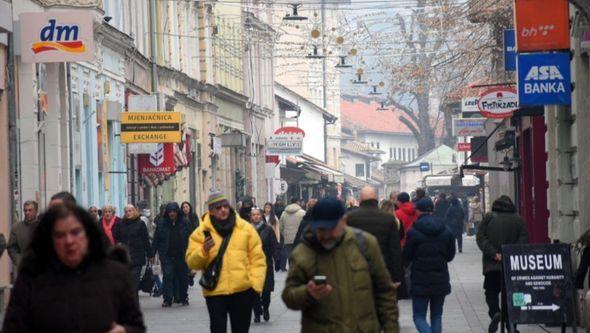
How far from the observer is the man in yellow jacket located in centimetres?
1460

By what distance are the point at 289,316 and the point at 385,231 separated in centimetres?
750

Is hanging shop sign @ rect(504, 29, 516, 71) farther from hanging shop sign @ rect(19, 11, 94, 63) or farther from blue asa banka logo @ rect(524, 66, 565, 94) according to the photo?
hanging shop sign @ rect(19, 11, 94, 63)

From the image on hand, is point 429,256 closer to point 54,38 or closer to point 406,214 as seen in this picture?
point 406,214

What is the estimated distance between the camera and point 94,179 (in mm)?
36344

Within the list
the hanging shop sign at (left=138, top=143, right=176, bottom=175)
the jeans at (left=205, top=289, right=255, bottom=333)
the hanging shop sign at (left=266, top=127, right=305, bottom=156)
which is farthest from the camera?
the hanging shop sign at (left=266, top=127, right=305, bottom=156)

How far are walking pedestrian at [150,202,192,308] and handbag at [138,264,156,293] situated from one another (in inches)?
23.7

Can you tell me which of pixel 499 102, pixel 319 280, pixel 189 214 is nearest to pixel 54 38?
pixel 189 214

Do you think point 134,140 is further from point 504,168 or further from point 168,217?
point 168,217

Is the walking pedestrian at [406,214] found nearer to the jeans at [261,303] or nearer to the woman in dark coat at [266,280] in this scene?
the woman in dark coat at [266,280]

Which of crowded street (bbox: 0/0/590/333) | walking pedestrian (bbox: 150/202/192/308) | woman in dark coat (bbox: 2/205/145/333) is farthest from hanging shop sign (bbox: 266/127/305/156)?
woman in dark coat (bbox: 2/205/145/333)

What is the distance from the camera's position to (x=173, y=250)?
26.5 m

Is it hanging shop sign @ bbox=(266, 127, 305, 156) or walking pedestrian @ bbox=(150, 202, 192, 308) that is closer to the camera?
walking pedestrian @ bbox=(150, 202, 192, 308)

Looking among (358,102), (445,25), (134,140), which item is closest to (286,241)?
(134,140)

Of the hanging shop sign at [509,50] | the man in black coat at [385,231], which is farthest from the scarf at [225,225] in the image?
the hanging shop sign at [509,50]
